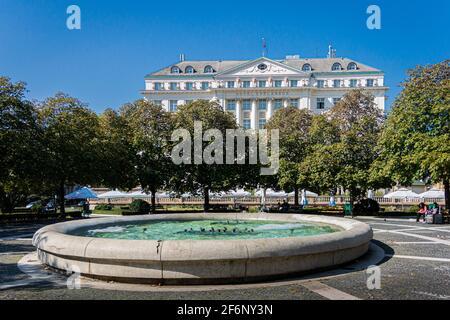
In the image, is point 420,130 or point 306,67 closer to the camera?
→ point 420,130

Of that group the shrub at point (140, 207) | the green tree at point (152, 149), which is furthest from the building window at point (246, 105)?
the shrub at point (140, 207)

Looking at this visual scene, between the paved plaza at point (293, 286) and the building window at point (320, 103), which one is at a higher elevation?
the building window at point (320, 103)

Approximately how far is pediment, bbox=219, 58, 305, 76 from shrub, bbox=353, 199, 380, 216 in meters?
64.1

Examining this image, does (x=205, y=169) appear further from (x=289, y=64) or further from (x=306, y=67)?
(x=289, y=64)

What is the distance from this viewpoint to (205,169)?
3728 centimetres

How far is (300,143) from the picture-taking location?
4353 centimetres

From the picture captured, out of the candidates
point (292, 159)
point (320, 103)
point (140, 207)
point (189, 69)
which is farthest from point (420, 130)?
point (189, 69)

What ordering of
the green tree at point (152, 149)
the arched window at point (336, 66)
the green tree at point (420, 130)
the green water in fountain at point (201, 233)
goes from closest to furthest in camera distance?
the green water in fountain at point (201, 233)
the green tree at point (420, 130)
the green tree at point (152, 149)
the arched window at point (336, 66)

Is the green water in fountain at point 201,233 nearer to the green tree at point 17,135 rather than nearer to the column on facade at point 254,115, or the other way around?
the green tree at point 17,135

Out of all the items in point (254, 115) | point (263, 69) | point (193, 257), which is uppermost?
point (263, 69)

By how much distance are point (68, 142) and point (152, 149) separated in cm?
903

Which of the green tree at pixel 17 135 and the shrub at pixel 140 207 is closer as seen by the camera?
the green tree at pixel 17 135

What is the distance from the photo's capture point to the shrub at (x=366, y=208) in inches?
1431
